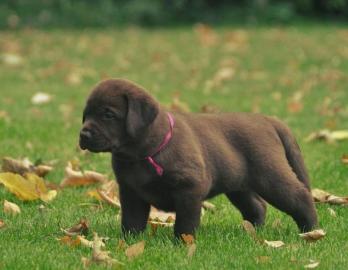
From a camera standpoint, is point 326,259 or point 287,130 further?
point 287,130

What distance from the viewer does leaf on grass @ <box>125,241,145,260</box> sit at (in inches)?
185

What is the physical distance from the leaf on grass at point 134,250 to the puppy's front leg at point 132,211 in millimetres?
453

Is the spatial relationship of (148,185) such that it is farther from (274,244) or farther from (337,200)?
(337,200)

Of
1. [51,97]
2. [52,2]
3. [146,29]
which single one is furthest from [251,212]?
[52,2]

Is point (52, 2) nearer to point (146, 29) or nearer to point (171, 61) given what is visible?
point (146, 29)

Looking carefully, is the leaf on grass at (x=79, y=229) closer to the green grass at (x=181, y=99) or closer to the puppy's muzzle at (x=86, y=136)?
the green grass at (x=181, y=99)

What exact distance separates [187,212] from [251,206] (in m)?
0.96

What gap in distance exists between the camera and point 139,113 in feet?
16.0

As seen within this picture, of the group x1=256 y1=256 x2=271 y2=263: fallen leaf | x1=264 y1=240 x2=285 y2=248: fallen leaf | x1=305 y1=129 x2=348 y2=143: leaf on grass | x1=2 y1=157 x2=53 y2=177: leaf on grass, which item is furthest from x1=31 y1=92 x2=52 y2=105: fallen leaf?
x1=256 y1=256 x2=271 y2=263: fallen leaf

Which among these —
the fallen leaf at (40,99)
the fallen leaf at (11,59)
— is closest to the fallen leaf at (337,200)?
the fallen leaf at (40,99)

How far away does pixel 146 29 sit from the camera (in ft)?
72.9

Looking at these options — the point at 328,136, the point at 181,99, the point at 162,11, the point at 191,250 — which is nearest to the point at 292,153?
the point at 191,250

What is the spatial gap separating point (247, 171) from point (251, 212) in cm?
53

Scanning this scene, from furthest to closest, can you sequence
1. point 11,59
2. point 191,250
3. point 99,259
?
point 11,59, point 191,250, point 99,259
